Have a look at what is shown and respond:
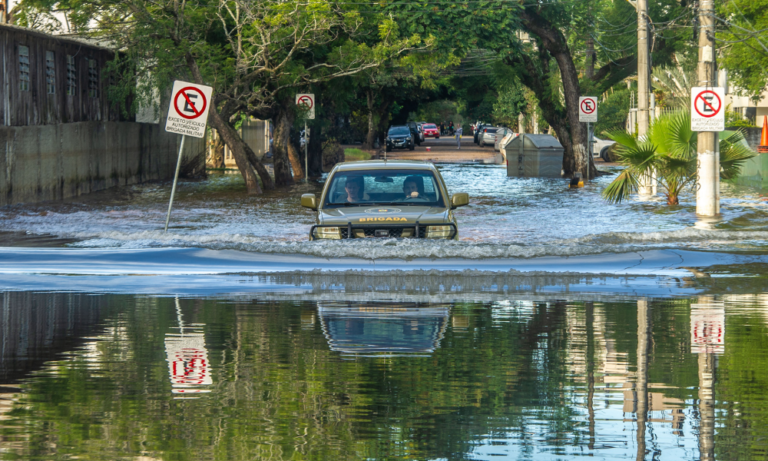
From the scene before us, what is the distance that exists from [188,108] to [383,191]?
535 centimetres

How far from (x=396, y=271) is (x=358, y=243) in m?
0.80

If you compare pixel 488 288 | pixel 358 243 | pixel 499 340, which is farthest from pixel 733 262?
pixel 499 340

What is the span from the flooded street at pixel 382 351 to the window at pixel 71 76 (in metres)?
15.9

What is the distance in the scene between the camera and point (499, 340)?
338 inches

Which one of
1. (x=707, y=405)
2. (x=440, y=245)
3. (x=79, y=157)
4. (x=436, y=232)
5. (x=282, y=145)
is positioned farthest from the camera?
(x=282, y=145)

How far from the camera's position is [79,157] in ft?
106

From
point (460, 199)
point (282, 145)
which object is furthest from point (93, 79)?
point (460, 199)

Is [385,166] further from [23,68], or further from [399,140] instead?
[399,140]

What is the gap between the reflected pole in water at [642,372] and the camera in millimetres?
5701

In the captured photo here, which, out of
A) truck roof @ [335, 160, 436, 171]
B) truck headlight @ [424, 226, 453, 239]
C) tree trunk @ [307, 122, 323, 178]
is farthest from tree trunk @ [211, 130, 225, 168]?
truck headlight @ [424, 226, 453, 239]

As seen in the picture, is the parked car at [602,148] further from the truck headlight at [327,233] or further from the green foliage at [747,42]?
the truck headlight at [327,233]

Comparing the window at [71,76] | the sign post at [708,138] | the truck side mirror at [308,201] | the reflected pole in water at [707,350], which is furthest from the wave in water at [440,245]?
the window at [71,76]

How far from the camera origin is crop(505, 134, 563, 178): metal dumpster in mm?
41344

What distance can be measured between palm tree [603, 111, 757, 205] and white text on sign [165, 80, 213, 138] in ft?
30.8
